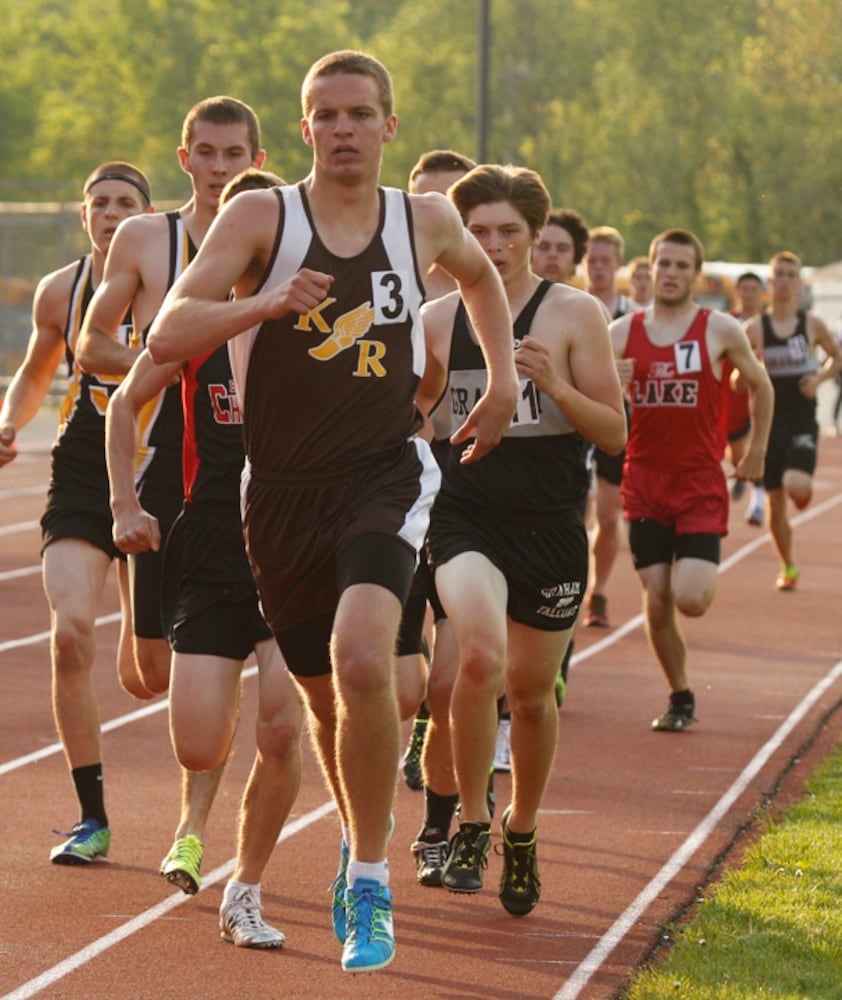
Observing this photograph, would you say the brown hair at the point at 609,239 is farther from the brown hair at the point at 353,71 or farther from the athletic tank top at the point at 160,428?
the brown hair at the point at 353,71

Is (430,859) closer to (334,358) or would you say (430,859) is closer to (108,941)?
(108,941)

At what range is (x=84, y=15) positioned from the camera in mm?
67938

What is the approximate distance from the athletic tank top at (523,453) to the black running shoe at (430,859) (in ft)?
3.92

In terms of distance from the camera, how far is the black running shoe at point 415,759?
788cm

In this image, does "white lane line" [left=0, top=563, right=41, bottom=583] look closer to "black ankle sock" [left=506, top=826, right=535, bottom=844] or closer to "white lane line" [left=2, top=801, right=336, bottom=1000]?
"white lane line" [left=2, top=801, right=336, bottom=1000]

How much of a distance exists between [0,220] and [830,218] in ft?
109

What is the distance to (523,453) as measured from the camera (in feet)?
20.4

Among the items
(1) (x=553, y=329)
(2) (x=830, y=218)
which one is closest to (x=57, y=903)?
(1) (x=553, y=329)

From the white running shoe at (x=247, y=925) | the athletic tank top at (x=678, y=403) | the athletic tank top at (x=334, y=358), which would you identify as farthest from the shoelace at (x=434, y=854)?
the athletic tank top at (x=678, y=403)

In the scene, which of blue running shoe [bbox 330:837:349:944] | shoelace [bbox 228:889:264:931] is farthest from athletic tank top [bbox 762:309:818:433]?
blue running shoe [bbox 330:837:349:944]

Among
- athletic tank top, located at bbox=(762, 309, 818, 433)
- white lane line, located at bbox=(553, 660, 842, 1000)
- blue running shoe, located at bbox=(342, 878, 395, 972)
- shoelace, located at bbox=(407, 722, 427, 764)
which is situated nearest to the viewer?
blue running shoe, located at bbox=(342, 878, 395, 972)

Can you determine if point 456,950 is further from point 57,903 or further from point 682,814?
point 682,814

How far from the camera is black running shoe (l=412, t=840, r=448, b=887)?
6.48 metres

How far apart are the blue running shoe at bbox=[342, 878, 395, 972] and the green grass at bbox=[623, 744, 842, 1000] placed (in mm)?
877
